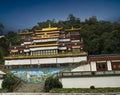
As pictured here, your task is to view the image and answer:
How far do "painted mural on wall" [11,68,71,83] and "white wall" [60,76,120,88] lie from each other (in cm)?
754

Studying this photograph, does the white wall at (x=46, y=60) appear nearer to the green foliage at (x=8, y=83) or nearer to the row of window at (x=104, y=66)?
the row of window at (x=104, y=66)

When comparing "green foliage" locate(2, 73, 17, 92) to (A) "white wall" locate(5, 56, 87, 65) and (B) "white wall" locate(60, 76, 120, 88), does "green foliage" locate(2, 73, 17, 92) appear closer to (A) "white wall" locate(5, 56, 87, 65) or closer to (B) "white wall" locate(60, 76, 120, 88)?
(B) "white wall" locate(60, 76, 120, 88)

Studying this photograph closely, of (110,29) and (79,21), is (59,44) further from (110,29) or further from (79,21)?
(79,21)

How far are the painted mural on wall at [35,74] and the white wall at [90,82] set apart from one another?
24.7 feet

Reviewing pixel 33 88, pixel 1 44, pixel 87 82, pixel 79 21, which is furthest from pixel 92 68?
pixel 79 21

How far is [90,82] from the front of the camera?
92.6ft

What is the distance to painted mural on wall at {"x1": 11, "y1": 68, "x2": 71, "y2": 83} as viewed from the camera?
35981 mm

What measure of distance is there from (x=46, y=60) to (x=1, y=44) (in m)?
32.2

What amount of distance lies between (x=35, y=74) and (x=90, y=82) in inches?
488

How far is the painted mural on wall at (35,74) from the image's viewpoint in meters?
36.0

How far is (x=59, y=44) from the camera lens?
1812 inches

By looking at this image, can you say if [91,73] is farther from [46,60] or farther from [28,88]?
[46,60]

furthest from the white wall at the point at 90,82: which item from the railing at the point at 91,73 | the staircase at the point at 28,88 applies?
the staircase at the point at 28,88

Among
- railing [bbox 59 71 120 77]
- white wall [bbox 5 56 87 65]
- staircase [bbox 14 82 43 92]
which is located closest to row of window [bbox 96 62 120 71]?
railing [bbox 59 71 120 77]
